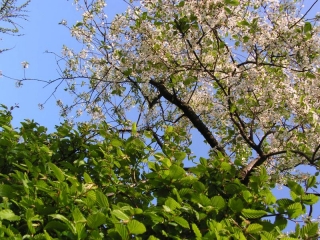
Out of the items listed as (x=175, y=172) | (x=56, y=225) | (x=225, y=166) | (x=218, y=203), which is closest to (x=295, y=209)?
(x=218, y=203)

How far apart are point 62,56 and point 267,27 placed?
3.68 metres

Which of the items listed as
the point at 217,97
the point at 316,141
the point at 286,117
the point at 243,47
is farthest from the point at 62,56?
the point at 316,141

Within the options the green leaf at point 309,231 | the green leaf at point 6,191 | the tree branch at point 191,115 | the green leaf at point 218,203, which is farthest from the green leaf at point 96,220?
the tree branch at point 191,115

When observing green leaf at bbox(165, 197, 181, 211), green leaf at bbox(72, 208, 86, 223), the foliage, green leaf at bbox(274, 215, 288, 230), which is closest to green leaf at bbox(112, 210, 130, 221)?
the foliage

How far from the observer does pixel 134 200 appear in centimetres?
266

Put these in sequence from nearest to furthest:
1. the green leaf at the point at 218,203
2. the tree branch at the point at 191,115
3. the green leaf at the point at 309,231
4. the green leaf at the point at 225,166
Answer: the green leaf at the point at 309,231 → the green leaf at the point at 218,203 → the green leaf at the point at 225,166 → the tree branch at the point at 191,115

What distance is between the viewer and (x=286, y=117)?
5445mm

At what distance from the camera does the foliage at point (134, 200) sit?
6.73 ft

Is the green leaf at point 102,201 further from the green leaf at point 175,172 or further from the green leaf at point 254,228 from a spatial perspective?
the green leaf at point 254,228

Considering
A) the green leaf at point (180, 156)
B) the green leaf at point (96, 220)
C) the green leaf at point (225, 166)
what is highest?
the green leaf at point (180, 156)

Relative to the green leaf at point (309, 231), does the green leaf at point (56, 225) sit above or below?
above

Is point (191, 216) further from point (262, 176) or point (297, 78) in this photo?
point (297, 78)

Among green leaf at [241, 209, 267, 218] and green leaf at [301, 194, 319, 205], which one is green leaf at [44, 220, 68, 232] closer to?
green leaf at [241, 209, 267, 218]

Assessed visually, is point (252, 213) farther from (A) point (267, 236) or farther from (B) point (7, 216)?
(B) point (7, 216)
